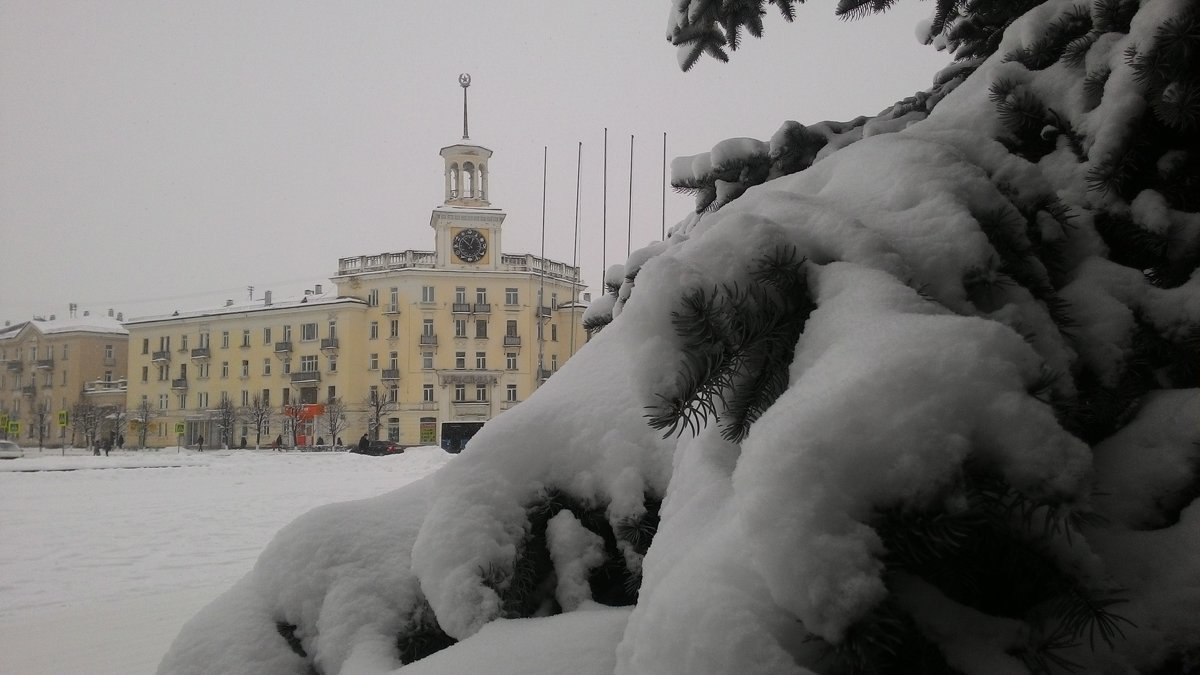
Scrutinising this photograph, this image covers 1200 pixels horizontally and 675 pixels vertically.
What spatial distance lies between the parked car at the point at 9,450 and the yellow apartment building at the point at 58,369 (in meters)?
0.73

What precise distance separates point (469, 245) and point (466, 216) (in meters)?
1.68

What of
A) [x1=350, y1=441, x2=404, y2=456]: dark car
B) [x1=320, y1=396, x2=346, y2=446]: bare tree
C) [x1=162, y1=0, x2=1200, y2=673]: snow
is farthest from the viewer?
[x1=320, y1=396, x2=346, y2=446]: bare tree

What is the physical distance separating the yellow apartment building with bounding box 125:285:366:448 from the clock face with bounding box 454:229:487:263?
6.19 metres

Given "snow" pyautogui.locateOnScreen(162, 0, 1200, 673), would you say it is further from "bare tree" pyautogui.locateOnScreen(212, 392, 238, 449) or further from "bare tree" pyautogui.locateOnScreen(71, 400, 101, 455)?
"bare tree" pyautogui.locateOnScreen(212, 392, 238, 449)

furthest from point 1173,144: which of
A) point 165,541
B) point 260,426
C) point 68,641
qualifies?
point 260,426

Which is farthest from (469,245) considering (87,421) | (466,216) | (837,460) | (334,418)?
(837,460)

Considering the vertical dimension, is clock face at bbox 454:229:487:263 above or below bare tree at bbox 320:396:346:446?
above

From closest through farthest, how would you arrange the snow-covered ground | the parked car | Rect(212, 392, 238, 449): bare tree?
the snow-covered ground, the parked car, Rect(212, 392, 238, 449): bare tree

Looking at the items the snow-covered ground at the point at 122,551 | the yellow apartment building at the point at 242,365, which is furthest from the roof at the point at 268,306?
the snow-covered ground at the point at 122,551

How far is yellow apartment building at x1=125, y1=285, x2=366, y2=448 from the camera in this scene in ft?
129

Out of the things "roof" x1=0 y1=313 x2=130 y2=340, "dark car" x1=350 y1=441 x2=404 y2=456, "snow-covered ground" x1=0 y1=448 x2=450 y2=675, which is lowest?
"dark car" x1=350 y1=441 x2=404 y2=456

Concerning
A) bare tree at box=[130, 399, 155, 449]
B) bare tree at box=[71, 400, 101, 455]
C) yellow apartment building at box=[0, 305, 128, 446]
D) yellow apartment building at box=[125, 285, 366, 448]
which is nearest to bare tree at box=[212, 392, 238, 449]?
yellow apartment building at box=[125, 285, 366, 448]

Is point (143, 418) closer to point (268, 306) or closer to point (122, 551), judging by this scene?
point (268, 306)

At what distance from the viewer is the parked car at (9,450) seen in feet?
67.2
